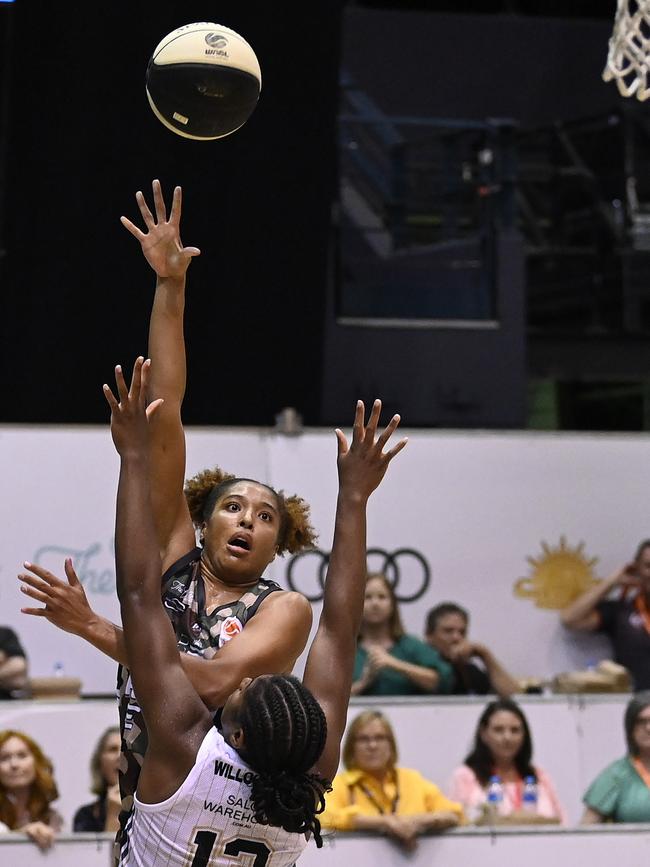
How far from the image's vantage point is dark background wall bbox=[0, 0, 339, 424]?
10.4 meters

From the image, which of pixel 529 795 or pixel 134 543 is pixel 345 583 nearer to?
pixel 134 543

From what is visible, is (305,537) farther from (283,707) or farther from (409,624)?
(409,624)

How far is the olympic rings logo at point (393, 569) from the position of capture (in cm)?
764

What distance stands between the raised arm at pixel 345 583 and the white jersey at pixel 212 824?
28cm

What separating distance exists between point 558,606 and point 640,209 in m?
5.49

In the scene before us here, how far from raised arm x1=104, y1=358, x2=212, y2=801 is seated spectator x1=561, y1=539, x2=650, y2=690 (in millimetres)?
4890

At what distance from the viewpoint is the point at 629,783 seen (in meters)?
6.37

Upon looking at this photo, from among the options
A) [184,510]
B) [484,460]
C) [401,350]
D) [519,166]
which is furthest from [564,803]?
[519,166]

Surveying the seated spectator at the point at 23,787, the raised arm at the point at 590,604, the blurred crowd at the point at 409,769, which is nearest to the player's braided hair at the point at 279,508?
the blurred crowd at the point at 409,769

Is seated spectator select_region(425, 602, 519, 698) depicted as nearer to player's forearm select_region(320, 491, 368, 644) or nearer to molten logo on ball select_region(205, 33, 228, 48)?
molten logo on ball select_region(205, 33, 228, 48)

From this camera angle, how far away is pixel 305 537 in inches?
160

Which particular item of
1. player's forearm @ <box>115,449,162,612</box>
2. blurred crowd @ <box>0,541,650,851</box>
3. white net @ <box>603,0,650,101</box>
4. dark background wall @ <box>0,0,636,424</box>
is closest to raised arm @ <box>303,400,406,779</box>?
player's forearm @ <box>115,449,162,612</box>

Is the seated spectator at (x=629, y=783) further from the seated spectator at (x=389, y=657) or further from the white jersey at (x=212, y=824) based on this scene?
the white jersey at (x=212, y=824)

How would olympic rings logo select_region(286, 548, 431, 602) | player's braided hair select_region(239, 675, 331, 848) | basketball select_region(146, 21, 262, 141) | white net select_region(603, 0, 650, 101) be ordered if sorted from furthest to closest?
olympic rings logo select_region(286, 548, 431, 602) < white net select_region(603, 0, 650, 101) < basketball select_region(146, 21, 262, 141) < player's braided hair select_region(239, 675, 331, 848)
